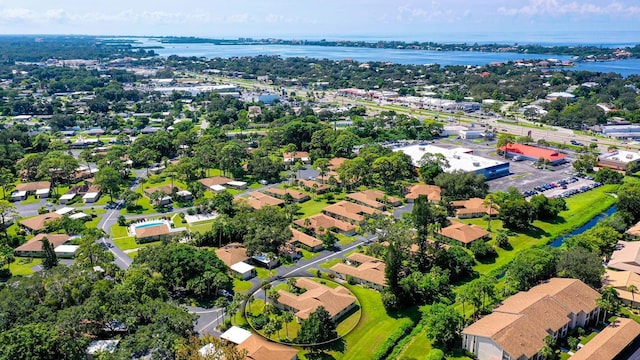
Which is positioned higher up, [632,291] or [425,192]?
[632,291]

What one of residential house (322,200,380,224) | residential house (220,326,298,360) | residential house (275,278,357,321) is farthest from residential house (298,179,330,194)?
residential house (220,326,298,360)

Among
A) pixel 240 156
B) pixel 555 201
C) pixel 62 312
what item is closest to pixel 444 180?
pixel 555 201

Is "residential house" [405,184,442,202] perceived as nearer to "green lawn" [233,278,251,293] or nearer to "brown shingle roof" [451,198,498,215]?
"brown shingle roof" [451,198,498,215]

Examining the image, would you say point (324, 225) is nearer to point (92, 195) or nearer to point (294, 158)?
point (294, 158)

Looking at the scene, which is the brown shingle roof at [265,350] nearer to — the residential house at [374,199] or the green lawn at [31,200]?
the residential house at [374,199]

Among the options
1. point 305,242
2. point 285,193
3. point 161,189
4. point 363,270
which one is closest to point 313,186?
point 285,193

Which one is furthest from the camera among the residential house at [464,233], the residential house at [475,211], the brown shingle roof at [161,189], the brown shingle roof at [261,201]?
the brown shingle roof at [161,189]

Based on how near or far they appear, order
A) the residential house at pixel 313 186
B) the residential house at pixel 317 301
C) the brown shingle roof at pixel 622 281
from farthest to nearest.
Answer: the residential house at pixel 313 186
the brown shingle roof at pixel 622 281
the residential house at pixel 317 301

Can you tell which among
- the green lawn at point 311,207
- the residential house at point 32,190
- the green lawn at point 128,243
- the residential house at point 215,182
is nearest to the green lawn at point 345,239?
the green lawn at point 311,207
